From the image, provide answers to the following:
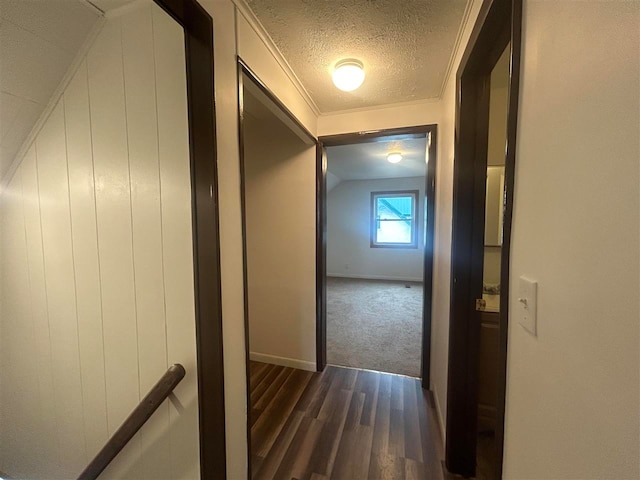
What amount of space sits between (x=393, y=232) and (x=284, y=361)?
14.4 ft

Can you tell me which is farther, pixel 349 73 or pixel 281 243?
pixel 281 243

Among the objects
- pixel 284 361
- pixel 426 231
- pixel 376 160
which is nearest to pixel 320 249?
pixel 426 231

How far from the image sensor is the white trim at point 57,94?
43.7 inches

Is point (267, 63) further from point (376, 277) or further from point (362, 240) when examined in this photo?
point (376, 277)

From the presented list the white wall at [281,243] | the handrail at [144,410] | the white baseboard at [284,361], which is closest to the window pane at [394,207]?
the white wall at [281,243]

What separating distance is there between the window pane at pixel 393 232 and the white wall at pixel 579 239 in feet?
17.7

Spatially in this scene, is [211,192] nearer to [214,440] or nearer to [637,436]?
[214,440]

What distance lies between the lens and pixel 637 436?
312mm

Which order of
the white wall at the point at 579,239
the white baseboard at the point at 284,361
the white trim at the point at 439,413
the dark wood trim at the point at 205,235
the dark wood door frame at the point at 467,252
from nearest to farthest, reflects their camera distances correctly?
the white wall at the point at 579,239, the dark wood trim at the point at 205,235, the dark wood door frame at the point at 467,252, the white trim at the point at 439,413, the white baseboard at the point at 284,361

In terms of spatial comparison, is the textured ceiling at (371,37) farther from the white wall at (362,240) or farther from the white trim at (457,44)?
the white wall at (362,240)

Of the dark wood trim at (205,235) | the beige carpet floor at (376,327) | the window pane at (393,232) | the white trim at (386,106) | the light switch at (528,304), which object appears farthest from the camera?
the window pane at (393,232)

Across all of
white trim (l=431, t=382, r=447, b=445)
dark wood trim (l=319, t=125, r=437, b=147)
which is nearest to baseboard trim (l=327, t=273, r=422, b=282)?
white trim (l=431, t=382, r=447, b=445)

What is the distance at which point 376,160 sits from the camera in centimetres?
412

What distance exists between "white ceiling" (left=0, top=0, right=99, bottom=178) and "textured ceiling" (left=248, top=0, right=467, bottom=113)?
791 mm
